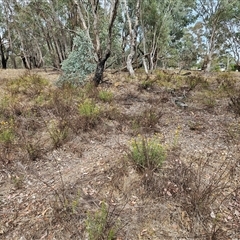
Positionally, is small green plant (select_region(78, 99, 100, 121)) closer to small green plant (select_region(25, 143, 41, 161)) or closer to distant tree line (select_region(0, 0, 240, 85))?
small green plant (select_region(25, 143, 41, 161))

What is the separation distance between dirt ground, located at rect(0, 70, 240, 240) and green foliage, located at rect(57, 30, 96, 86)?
3.58 meters

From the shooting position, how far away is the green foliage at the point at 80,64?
7.34 meters

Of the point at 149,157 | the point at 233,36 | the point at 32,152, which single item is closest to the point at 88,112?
the point at 32,152

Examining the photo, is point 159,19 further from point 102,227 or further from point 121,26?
point 102,227

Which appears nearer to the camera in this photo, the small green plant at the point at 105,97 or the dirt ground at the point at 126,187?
the dirt ground at the point at 126,187

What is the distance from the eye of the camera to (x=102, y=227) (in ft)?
5.97

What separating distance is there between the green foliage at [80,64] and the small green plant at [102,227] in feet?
19.8

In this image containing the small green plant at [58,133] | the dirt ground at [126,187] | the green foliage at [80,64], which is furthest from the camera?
the green foliage at [80,64]

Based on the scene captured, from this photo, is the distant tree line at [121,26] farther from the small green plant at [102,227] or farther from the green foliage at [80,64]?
the small green plant at [102,227]

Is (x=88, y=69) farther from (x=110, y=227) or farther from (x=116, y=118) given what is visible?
(x=110, y=227)

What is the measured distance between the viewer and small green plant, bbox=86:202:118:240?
5.78ft

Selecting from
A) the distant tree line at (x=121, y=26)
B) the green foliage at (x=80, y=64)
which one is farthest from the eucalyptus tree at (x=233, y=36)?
the green foliage at (x=80, y=64)

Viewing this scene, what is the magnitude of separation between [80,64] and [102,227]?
6746 mm

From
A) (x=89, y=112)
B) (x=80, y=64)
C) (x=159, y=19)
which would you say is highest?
(x=159, y=19)
